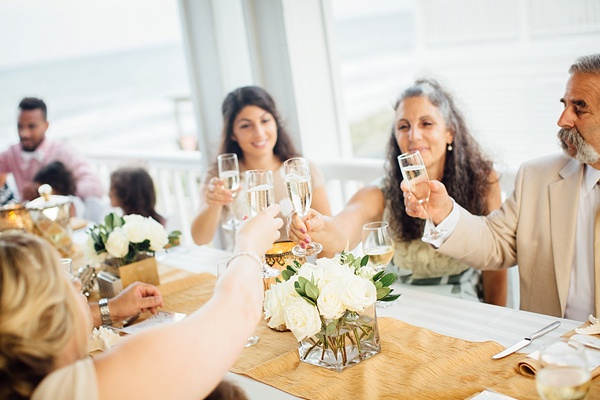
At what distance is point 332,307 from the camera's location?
1.53 meters

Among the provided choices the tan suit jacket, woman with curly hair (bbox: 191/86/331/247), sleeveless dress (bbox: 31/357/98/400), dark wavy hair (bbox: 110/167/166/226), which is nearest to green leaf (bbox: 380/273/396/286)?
the tan suit jacket

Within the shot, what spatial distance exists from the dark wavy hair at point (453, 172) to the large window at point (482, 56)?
7061mm

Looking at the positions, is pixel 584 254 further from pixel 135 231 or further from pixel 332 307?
pixel 135 231

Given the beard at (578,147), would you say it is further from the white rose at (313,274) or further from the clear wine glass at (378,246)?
the white rose at (313,274)

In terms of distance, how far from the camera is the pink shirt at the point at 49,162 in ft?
16.2

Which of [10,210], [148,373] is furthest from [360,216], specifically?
[148,373]

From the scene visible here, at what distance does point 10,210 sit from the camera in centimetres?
312

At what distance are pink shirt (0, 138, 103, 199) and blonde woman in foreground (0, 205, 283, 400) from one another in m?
3.90

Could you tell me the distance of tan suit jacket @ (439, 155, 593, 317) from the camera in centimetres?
223

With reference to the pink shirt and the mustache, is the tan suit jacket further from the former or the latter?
the pink shirt

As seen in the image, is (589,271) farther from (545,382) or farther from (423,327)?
(545,382)

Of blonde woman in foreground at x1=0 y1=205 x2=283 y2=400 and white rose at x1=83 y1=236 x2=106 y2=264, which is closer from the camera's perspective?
blonde woman in foreground at x1=0 y1=205 x2=283 y2=400

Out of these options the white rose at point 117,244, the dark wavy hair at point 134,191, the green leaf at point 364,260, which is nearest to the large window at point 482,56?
the dark wavy hair at point 134,191

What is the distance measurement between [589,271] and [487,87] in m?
17.2
